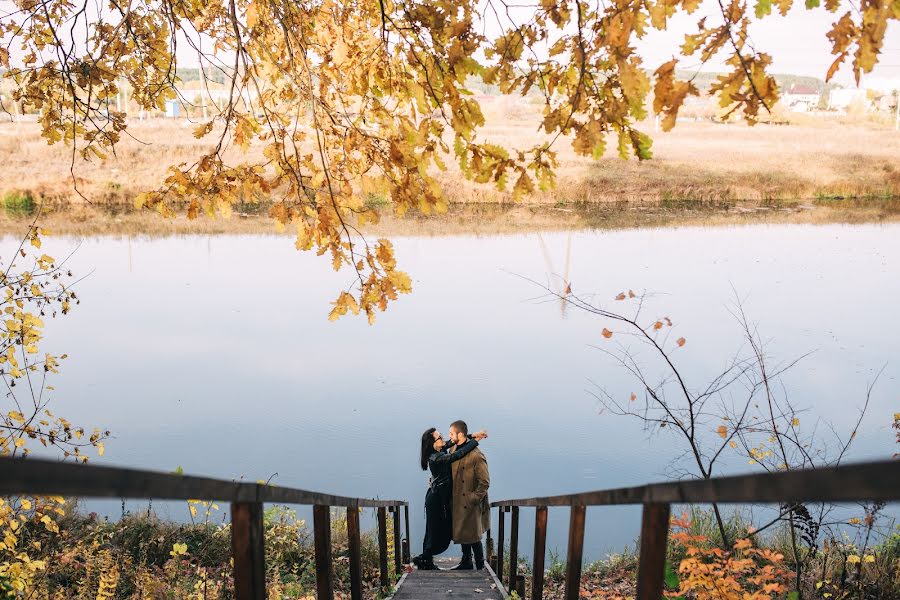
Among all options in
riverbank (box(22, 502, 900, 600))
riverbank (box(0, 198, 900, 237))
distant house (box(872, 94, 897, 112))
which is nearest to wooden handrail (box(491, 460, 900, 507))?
riverbank (box(22, 502, 900, 600))

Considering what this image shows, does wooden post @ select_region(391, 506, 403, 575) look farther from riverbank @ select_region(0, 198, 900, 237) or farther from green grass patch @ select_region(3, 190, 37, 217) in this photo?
green grass patch @ select_region(3, 190, 37, 217)

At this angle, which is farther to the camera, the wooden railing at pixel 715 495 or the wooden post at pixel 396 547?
the wooden post at pixel 396 547

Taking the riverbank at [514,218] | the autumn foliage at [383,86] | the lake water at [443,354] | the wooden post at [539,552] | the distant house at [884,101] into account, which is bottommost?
the lake water at [443,354]

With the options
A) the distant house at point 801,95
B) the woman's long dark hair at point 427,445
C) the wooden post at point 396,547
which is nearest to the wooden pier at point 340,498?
the woman's long dark hair at point 427,445

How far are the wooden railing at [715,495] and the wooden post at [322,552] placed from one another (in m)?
0.89

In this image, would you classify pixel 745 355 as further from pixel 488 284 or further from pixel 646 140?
pixel 646 140

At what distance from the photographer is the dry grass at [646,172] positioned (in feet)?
98.7

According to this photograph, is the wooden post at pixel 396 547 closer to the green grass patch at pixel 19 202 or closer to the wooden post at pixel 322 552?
the wooden post at pixel 322 552

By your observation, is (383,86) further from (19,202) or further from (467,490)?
(19,202)

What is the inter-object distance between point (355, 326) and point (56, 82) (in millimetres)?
12617

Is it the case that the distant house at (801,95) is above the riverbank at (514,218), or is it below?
above

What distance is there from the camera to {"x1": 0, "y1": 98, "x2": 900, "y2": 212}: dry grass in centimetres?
3008

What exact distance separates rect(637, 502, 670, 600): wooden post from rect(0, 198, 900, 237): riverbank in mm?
22482

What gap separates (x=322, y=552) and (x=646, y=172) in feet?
111
